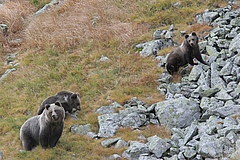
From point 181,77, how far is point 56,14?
26.6ft

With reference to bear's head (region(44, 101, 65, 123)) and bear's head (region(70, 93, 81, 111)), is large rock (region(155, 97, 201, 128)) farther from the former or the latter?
bear's head (region(44, 101, 65, 123))

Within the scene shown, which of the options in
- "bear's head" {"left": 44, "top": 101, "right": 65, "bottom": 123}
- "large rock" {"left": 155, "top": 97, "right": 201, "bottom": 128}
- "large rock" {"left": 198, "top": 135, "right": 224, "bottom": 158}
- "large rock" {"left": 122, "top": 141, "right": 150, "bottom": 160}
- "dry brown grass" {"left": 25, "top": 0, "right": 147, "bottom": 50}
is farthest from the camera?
"dry brown grass" {"left": 25, "top": 0, "right": 147, "bottom": 50}

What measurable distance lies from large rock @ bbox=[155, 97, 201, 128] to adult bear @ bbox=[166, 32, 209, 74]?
2.05 m

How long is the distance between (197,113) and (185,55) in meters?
2.74

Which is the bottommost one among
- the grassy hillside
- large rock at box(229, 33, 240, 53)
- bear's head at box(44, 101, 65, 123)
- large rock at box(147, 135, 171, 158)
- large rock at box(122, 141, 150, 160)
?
the grassy hillside

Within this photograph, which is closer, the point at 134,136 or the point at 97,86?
the point at 134,136

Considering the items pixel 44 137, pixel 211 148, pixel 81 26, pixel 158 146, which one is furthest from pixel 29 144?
pixel 81 26

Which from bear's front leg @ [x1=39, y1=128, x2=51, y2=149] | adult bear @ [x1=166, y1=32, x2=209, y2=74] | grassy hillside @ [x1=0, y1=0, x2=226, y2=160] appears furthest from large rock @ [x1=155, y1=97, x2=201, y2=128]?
bear's front leg @ [x1=39, y1=128, x2=51, y2=149]

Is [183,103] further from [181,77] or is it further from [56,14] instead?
[56,14]

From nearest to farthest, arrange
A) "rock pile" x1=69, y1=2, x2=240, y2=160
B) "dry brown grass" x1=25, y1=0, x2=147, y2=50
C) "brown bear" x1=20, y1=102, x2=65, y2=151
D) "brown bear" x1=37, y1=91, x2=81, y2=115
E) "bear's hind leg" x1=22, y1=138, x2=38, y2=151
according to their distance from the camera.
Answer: "rock pile" x1=69, y1=2, x2=240, y2=160, "brown bear" x1=20, y1=102, x2=65, y2=151, "bear's hind leg" x1=22, y1=138, x2=38, y2=151, "brown bear" x1=37, y1=91, x2=81, y2=115, "dry brown grass" x1=25, y1=0, x2=147, y2=50

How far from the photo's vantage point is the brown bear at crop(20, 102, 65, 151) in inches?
351

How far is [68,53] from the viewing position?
15.0m

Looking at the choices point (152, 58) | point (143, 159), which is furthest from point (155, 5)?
point (143, 159)

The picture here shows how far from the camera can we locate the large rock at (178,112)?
9.80m
